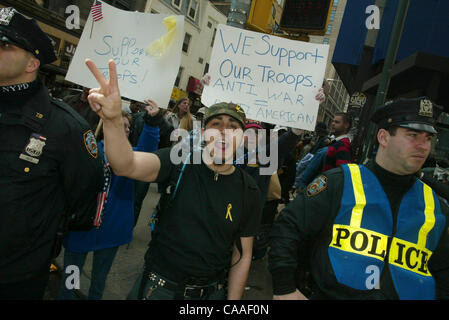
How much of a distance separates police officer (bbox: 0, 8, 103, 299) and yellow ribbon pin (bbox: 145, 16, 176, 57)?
0.98 metres

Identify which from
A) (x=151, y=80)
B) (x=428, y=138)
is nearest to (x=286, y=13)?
(x=151, y=80)

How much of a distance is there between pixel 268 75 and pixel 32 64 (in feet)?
6.96

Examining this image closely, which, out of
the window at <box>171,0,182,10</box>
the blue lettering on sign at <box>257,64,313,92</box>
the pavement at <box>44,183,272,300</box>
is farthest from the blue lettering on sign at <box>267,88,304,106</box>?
the window at <box>171,0,182,10</box>

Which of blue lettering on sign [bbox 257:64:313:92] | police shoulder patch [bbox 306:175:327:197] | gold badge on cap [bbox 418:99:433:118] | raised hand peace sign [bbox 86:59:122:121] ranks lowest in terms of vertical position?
police shoulder patch [bbox 306:175:327:197]

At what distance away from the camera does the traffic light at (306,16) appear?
4242 millimetres

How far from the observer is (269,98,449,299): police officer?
1729 millimetres

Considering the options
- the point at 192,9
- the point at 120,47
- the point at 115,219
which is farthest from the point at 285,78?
the point at 192,9

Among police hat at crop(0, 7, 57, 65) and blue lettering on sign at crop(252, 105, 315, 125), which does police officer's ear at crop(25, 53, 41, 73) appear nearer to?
police hat at crop(0, 7, 57, 65)

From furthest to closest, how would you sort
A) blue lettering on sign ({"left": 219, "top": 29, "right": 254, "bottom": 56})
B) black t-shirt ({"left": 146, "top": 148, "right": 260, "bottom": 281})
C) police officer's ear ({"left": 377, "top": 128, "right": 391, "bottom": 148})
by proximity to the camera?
blue lettering on sign ({"left": 219, "top": 29, "right": 254, "bottom": 56})
police officer's ear ({"left": 377, "top": 128, "right": 391, "bottom": 148})
black t-shirt ({"left": 146, "top": 148, "right": 260, "bottom": 281})

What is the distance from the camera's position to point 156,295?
1820 mm

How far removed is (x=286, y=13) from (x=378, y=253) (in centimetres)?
387

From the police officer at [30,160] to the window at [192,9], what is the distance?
27377 mm
